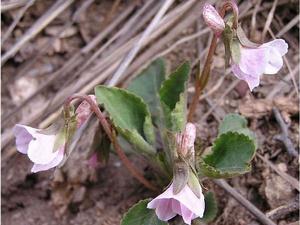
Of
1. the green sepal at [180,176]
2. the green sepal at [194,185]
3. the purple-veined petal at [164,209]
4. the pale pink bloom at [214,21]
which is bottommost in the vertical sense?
the purple-veined petal at [164,209]

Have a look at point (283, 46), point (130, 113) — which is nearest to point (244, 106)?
point (130, 113)

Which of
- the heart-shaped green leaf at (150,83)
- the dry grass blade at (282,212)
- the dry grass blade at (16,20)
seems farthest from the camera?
the dry grass blade at (16,20)

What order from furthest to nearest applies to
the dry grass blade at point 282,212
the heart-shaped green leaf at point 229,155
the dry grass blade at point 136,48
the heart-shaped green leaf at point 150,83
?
the heart-shaped green leaf at point 150,83, the dry grass blade at point 136,48, the dry grass blade at point 282,212, the heart-shaped green leaf at point 229,155

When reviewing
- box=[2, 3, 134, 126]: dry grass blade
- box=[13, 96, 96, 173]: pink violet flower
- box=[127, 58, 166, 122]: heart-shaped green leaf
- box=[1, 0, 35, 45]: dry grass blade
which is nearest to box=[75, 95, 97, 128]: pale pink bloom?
box=[13, 96, 96, 173]: pink violet flower

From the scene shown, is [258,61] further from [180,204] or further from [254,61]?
[180,204]

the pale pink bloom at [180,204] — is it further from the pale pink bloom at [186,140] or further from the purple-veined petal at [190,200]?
the pale pink bloom at [186,140]

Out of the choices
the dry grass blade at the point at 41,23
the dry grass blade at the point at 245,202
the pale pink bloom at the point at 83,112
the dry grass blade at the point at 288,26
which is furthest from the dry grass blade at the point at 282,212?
the dry grass blade at the point at 41,23

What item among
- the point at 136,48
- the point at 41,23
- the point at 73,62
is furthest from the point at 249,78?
the point at 41,23
